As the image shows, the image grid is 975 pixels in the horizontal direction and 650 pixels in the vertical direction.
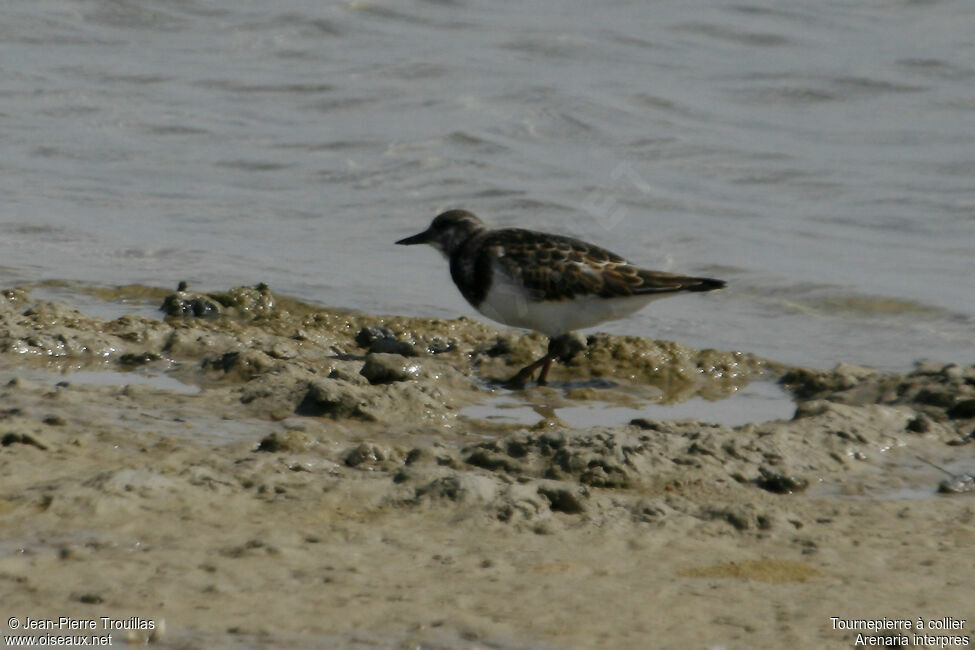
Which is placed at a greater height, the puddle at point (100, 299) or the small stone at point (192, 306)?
the small stone at point (192, 306)

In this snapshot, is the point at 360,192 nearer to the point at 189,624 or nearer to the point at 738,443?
the point at 738,443

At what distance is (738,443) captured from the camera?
4965 millimetres

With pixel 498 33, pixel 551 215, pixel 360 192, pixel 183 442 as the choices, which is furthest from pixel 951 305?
pixel 498 33

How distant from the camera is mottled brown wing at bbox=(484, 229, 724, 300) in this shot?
6.65 m

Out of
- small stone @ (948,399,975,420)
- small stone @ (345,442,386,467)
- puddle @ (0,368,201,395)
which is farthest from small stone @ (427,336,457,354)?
small stone @ (948,399,975,420)

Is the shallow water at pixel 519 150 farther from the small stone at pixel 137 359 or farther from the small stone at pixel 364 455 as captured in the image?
the small stone at pixel 364 455

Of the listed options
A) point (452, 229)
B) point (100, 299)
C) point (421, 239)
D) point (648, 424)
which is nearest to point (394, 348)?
point (452, 229)

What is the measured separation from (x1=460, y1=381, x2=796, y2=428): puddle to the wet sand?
0.26 ft

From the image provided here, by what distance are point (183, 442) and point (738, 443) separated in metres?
2.01

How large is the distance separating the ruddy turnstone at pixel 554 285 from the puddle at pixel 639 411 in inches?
15.9

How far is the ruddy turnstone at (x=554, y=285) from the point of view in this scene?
21.8 feet

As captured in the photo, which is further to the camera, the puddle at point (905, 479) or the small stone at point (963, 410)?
the small stone at point (963, 410)
